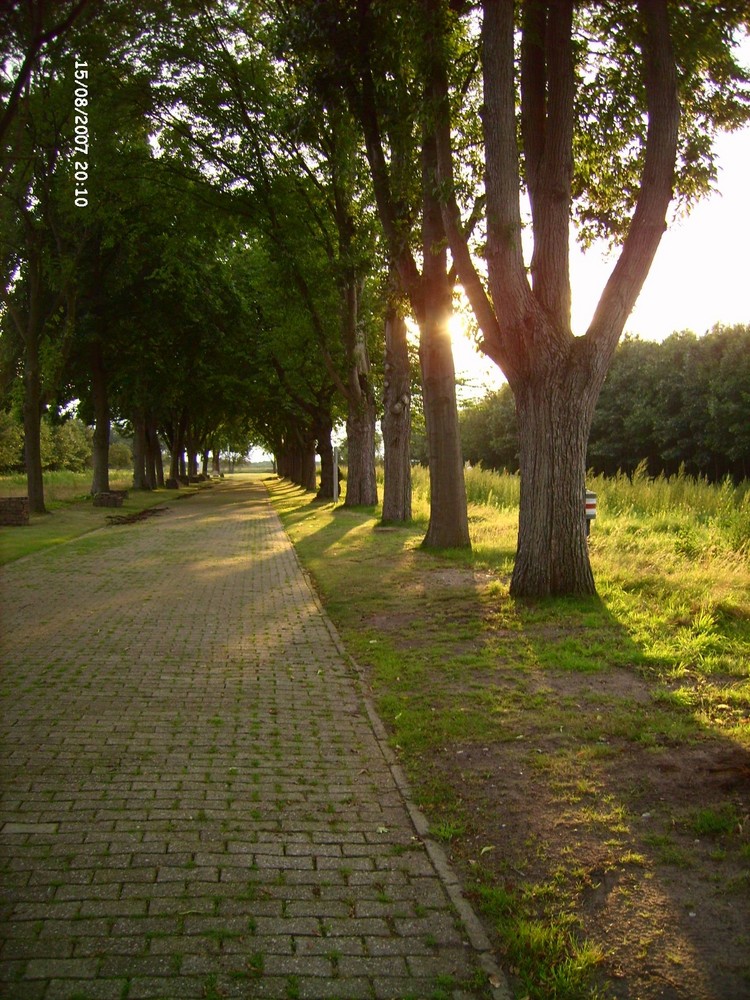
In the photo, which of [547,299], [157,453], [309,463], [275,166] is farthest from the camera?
[157,453]

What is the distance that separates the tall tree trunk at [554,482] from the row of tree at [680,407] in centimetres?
2874

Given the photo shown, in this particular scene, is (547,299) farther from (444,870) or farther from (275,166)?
(275,166)

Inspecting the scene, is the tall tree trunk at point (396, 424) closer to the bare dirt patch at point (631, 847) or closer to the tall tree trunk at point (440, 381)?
the tall tree trunk at point (440, 381)

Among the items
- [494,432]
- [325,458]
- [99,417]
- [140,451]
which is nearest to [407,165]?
[325,458]

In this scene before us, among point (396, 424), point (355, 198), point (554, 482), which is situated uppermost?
point (355, 198)

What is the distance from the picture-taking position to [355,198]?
21109mm

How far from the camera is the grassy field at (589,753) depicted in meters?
3.24

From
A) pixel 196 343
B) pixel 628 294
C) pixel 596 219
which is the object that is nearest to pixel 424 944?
pixel 628 294

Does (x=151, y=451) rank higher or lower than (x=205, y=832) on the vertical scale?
higher

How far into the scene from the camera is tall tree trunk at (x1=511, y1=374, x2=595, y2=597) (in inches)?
363

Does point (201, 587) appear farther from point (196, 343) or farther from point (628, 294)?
point (196, 343)

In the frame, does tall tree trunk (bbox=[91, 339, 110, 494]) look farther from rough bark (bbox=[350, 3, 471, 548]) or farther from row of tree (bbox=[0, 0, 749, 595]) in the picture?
rough bark (bbox=[350, 3, 471, 548])

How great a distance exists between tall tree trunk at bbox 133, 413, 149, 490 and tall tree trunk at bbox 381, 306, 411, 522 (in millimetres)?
21405

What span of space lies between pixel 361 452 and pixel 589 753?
65.0 ft
